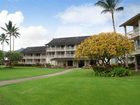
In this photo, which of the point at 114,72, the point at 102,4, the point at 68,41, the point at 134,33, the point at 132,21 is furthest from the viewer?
the point at 68,41

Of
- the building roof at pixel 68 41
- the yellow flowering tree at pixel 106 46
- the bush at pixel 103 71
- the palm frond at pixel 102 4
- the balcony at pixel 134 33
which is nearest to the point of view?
the bush at pixel 103 71

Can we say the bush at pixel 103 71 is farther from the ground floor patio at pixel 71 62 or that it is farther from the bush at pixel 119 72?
the ground floor patio at pixel 71 62

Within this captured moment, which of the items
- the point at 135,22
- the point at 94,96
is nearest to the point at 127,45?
the point at 135,22

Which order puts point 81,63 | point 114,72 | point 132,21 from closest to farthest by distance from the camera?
point 114,72 → point 132,21 → point 81,63

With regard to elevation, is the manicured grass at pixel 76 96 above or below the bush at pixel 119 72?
below

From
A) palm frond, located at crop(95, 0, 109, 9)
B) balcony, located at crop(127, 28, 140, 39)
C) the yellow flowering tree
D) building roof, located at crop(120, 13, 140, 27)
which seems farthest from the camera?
palm frond, located at crop(95, 0, 109, 9)

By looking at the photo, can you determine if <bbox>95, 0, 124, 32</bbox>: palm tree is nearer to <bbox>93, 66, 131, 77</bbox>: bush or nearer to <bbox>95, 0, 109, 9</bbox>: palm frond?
<bbox>95, 0, 109, 9</bbox>: palm frond

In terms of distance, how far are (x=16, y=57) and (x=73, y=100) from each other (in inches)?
2600

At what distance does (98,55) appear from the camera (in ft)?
111

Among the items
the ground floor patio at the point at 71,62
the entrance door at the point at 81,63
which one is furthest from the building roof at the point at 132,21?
the entrance door at the point at 81,63

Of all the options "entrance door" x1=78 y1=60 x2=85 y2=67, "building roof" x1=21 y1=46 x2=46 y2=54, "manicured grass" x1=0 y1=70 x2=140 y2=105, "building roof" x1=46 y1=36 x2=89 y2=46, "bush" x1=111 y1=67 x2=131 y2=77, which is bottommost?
"manicured grass" x1=0 y1=70 x2=140 y2=105

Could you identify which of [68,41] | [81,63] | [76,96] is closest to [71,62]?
[81,63]

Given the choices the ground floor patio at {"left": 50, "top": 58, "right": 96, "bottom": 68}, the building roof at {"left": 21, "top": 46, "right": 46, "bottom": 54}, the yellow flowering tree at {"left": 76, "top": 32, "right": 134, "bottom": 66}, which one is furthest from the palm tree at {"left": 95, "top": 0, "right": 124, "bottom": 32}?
the building roof at {"left": 21, "top": 46, "right": 46, "bottom": 54}

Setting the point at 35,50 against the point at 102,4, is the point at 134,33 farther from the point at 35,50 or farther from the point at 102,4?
the point at 35,50
